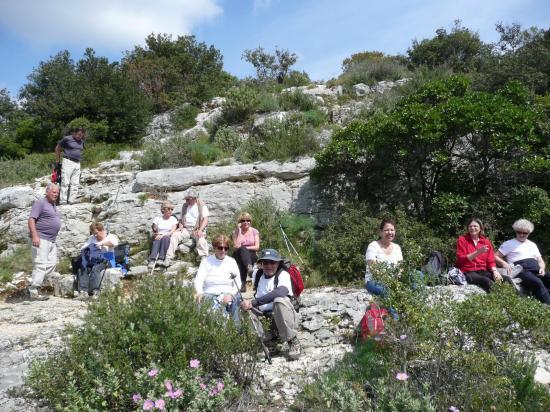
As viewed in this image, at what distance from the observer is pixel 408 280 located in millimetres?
3686

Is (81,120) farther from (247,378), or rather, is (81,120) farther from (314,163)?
(247,378)

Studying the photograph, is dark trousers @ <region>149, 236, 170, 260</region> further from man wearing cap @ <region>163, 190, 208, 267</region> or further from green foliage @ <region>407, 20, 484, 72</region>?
green foliage @ <region>407, 20, 484, 72</region>

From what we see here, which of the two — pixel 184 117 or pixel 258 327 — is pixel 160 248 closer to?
pixel 258 327

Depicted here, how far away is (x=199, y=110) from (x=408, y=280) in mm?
14236

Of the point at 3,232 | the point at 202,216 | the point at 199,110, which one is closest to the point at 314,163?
the point at 202,216

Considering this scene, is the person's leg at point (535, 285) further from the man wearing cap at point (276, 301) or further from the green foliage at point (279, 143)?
the green foliage at point (279, 143)

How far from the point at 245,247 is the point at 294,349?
9.01ft

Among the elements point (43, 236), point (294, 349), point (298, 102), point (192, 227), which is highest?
point (298, 102)

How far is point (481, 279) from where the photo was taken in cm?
589

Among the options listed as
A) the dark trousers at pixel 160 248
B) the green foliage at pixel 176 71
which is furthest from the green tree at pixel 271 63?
the dark trousers at pixel 160 248

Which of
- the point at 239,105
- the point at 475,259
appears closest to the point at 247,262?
the point at 475,259

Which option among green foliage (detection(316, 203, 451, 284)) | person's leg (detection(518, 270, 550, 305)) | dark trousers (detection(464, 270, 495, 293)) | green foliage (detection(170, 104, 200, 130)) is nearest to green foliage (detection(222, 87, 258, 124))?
green foliage (detection(170, 104, 200, 130))

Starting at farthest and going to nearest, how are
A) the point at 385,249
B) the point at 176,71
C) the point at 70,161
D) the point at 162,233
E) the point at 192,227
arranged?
1. the point at 176,71
2. the point at 70,161
3. the point at 192,227
4. the point at 162,233
5. the point at 385,249

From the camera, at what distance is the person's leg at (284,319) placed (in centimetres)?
444
